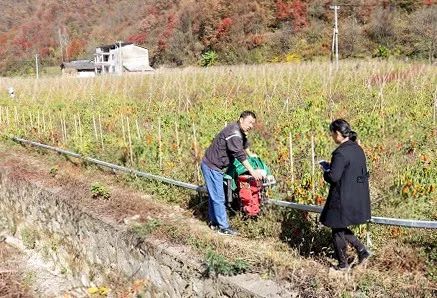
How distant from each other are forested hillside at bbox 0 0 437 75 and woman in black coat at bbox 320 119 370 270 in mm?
21314

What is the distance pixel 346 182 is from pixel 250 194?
1359 mm

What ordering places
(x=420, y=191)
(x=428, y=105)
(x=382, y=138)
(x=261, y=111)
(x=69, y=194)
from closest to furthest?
(x=420, y=191), (x=69, y=194), (x=382, y=138), (x=428, y=105), (x=261, y=111)

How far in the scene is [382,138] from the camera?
7.31m

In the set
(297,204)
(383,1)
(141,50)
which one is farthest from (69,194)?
(141,50)

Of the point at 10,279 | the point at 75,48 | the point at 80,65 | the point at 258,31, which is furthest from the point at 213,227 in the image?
the point at 75,48

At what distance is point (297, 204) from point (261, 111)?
19.5 ft

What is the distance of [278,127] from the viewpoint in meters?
8.20

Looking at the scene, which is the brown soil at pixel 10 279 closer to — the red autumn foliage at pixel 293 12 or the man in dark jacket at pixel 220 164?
the man in dark jacket at pixel 220 164

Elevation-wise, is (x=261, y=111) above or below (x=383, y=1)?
below

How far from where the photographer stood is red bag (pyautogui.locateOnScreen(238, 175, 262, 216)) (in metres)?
4.86

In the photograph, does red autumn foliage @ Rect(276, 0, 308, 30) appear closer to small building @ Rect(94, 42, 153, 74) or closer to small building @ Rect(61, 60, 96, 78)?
small building @ Rect(94, 42, 153, 74)

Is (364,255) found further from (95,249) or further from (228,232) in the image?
(95,249)

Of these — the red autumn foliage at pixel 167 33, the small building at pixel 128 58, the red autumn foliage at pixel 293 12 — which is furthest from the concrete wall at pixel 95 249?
the red autumn foliage at pixel 167 33

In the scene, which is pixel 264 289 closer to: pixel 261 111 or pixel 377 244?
pixel 377 244
